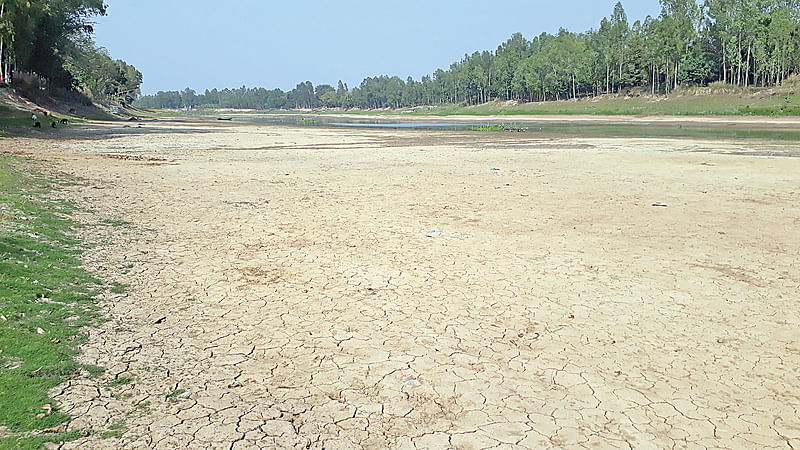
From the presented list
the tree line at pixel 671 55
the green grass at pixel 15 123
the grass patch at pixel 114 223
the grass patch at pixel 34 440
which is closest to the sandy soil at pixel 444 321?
the grass patch at pixel 34 440

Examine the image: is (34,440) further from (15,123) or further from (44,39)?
(44,39)

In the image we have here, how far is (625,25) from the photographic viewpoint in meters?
114

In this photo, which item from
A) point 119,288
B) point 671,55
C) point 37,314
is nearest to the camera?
point 37,314

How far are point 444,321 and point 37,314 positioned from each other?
4229 millimetres

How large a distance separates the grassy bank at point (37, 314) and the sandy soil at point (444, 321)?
214 millimetres

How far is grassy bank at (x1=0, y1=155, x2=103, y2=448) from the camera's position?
13.9 ft

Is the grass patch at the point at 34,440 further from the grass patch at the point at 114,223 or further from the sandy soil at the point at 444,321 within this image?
the grass patch at the point at 114,223

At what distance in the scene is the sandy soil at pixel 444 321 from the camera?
4.51 meters

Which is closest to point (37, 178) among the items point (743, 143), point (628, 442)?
point (628, 442)

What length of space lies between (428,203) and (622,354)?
8563 millimetres

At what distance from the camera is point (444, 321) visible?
261 inches

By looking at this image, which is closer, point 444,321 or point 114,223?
point 444,321

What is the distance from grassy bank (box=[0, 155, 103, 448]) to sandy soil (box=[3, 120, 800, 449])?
0.21 meters

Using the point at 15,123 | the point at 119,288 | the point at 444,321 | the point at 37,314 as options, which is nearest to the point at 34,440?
the point at 37,314
